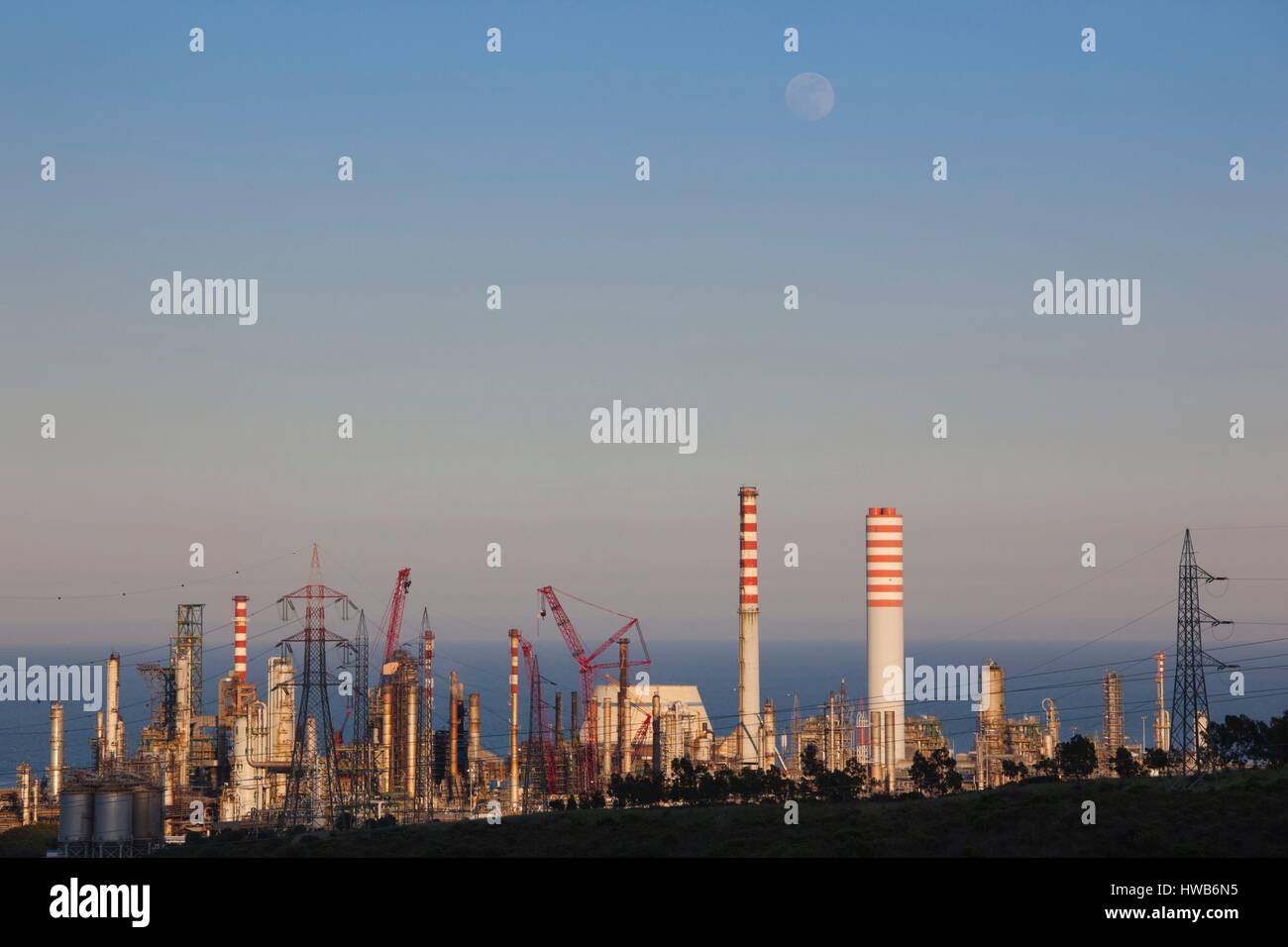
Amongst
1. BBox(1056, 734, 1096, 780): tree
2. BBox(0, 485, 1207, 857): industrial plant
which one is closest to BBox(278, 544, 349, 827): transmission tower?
BBox(0, 485, 1207, 857): industrial plant

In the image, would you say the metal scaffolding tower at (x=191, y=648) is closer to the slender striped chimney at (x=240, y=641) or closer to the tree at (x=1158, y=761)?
the slender striped chimney at (x=240, y=641)

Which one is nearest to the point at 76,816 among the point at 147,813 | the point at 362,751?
the point at 147,813

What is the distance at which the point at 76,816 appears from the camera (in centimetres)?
7900

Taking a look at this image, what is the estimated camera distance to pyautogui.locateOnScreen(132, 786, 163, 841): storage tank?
8000cm

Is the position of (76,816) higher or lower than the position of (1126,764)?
lower

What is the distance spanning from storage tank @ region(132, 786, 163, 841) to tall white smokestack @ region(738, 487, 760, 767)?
5070 cm

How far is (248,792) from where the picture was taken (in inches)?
5226

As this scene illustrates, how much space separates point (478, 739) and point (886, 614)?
43.5 meters

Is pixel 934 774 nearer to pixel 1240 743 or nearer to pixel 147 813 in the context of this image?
pixel 1240 743

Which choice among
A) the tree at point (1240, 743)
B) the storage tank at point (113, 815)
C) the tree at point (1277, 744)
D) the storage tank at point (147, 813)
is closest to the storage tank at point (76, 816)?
the storage tank at point (113, 815)

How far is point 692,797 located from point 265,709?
48.5 metres

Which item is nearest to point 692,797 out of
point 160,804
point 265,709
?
point 160,804

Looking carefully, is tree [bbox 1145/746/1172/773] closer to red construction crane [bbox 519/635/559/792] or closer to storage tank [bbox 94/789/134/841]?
red construction crane [bbox 519/635/559/792]
